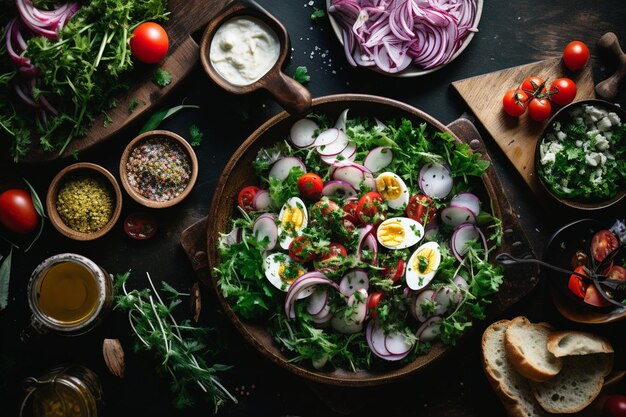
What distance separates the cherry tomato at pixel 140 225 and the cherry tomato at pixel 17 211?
0.49 meters

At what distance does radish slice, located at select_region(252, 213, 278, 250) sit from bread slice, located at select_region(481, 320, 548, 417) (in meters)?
1.17

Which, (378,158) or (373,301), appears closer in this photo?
(373,301)

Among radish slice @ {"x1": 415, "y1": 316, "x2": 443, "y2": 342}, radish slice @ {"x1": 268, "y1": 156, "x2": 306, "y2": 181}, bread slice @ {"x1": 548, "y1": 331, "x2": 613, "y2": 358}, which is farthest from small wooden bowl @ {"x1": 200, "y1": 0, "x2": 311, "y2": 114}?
bread slice @ {"x1": 548, "y1": 331, "x2": 613, "y2": 358}

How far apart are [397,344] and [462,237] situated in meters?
0.60

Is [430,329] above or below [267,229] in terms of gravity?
below

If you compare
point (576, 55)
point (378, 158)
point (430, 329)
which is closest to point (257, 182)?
point (378, 158)

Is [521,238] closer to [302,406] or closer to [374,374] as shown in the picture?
[374,374]

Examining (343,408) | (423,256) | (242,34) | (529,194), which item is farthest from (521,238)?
(242,34)

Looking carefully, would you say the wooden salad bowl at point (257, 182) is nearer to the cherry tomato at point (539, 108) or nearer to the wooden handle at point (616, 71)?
the cherry tomato at point (539, 108)

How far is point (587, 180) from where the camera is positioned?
9.44ft

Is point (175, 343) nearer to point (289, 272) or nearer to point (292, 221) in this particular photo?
point (289, 272)

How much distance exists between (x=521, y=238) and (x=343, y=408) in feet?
4.09

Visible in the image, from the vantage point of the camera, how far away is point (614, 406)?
278cm

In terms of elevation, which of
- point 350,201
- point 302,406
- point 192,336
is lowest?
point 302,406
